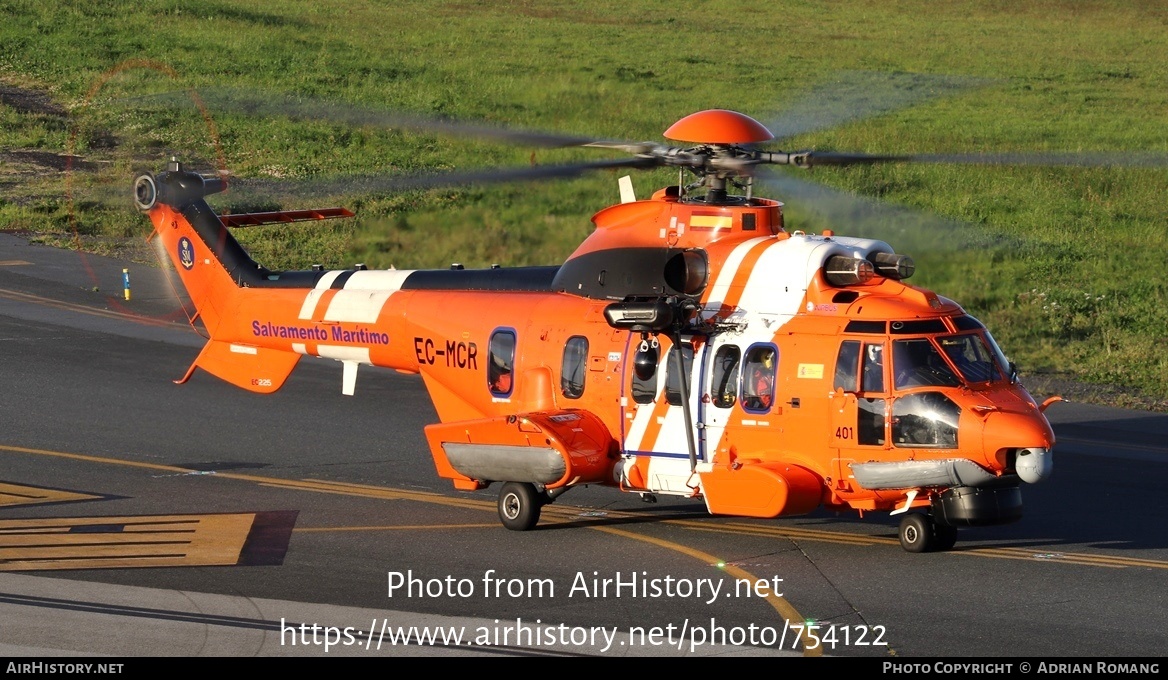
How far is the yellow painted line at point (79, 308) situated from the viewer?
2903cm

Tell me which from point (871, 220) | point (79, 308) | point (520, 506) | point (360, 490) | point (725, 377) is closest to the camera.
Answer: point (725, 377)

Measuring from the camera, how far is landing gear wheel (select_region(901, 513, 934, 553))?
15.6 metres

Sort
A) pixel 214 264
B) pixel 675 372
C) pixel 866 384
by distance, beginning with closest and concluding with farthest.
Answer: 1. pixel 866 384
2. pixel 675 372
3. pixel 214 264

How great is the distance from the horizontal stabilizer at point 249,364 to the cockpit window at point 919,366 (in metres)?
8.51

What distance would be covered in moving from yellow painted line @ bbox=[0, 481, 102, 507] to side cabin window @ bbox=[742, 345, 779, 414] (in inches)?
332

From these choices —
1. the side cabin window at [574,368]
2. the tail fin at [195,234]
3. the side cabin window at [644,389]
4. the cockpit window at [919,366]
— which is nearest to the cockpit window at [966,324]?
the cockpit window at [919,366]

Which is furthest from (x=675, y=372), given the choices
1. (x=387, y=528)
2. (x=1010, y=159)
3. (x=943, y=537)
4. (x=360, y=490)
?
(x=360, y=490)

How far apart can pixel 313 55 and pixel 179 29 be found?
25.9 feet

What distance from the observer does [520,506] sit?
1697 cm

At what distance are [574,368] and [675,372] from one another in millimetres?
1352

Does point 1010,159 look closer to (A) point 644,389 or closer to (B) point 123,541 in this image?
(A) point 644,389

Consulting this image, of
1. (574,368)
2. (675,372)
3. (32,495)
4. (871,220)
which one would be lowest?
(32,495)

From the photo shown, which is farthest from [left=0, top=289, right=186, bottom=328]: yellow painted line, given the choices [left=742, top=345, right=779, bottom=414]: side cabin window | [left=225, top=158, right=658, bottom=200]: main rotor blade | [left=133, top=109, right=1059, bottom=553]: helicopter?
[left=742, top=345, right=779, bottom=414]: side cabin window

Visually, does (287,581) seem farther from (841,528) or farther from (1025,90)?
(1025,90)
